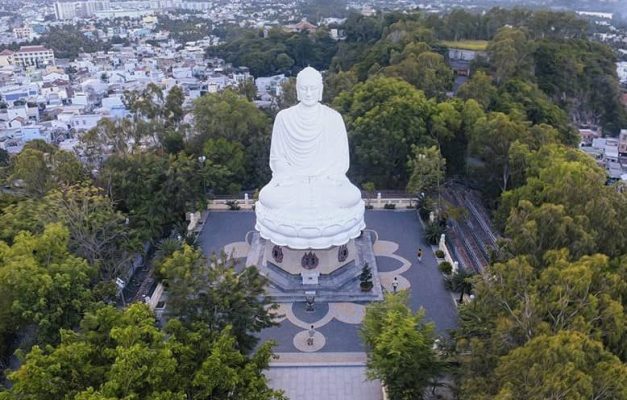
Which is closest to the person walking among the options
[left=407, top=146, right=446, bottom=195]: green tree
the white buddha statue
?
the white buddha statue

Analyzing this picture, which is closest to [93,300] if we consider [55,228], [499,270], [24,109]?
[55,228]

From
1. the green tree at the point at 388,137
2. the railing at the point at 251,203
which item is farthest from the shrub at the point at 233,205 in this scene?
the green tree at the point at 388,137

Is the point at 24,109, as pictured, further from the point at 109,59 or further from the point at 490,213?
the point at 490,213

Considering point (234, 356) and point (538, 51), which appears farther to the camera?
point (538, 51)

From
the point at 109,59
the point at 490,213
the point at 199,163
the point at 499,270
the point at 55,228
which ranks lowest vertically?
the point at 109,59

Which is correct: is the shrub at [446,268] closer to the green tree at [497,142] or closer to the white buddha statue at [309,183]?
the white buddha statue at [309,183]

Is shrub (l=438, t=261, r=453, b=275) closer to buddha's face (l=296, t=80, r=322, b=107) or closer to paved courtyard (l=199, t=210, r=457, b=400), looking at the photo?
paved courtyard (l=199, t=210, r=457, b=400)
